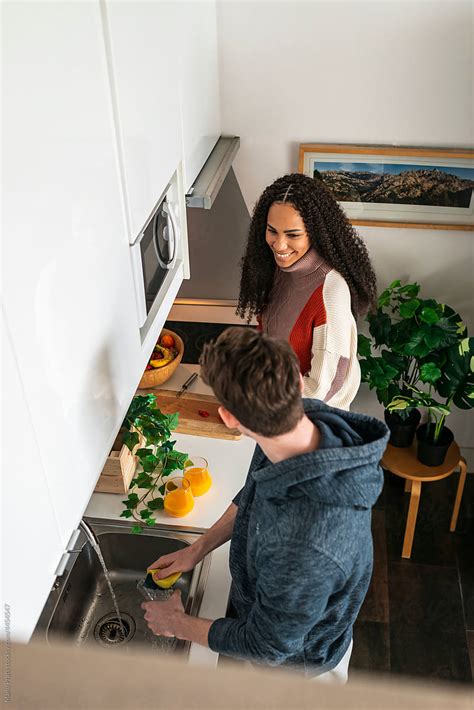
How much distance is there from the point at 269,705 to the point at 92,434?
106 cm

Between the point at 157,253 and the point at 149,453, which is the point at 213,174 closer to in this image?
the point at 157,253

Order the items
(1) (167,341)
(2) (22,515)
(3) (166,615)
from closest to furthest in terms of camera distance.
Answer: (2) (22,515), (3) (166,615), (1) (167,341)

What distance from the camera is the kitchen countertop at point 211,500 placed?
1.59 meters

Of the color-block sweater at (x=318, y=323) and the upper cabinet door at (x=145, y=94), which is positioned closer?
the upper cabinet door at (x=145, y=94)

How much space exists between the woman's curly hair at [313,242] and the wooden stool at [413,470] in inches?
29.2

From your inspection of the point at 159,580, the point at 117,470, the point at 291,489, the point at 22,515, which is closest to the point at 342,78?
the point at 117,470

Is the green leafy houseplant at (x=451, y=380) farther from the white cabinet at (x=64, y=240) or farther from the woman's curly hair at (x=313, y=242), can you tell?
the white cabinet at (x=64, y=240)

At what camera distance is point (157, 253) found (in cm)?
147

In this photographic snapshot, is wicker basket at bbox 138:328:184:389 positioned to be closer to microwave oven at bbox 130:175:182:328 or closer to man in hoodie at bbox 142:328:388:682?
microwave oven at bbox 130:175:182:328

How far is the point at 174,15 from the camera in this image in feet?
4.73

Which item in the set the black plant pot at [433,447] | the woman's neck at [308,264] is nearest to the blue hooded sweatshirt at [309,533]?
the woman's neck at [308,264]

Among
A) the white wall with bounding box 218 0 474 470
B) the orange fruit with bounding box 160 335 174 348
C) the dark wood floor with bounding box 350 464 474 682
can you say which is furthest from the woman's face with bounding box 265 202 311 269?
the dark wood floor with bounding box 350 464 474 682

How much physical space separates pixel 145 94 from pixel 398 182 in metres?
1.30

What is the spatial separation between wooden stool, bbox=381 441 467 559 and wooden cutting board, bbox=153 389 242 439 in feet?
2.61
